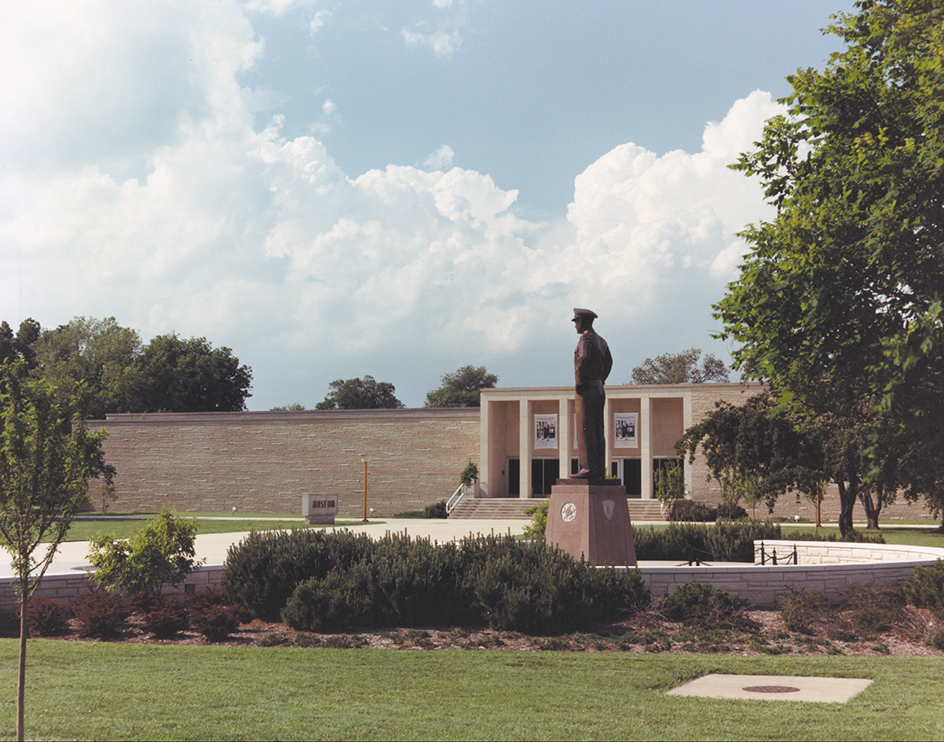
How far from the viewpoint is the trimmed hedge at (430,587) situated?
454 inches

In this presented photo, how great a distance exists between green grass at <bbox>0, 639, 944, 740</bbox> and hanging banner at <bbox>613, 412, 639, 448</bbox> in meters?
43.0

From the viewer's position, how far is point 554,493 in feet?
48.3

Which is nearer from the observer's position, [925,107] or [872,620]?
[872,620]

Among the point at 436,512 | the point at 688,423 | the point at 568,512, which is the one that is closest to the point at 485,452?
the point at 436,512

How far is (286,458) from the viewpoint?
58.1 m

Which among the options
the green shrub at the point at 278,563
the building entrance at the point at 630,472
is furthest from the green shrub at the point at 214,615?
the building entrance at the point at 630,472

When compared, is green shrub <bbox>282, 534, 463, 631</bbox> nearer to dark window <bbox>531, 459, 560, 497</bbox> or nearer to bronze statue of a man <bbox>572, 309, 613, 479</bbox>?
bronze statue of a man <bbox>572, 309, 613, 479</bbox>

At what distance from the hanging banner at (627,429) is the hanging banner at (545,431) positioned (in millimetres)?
4115

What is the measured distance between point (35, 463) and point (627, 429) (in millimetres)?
48051

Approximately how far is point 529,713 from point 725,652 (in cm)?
418

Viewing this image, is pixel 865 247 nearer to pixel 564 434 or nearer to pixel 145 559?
pixel 145 559

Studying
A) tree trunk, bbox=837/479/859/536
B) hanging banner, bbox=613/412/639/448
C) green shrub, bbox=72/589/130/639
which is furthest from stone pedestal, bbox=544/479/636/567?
hanging banner, bbox=613/412/639/448

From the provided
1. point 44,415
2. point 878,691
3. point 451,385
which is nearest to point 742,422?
point 878,691

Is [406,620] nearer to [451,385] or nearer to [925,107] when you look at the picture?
[925,107]
